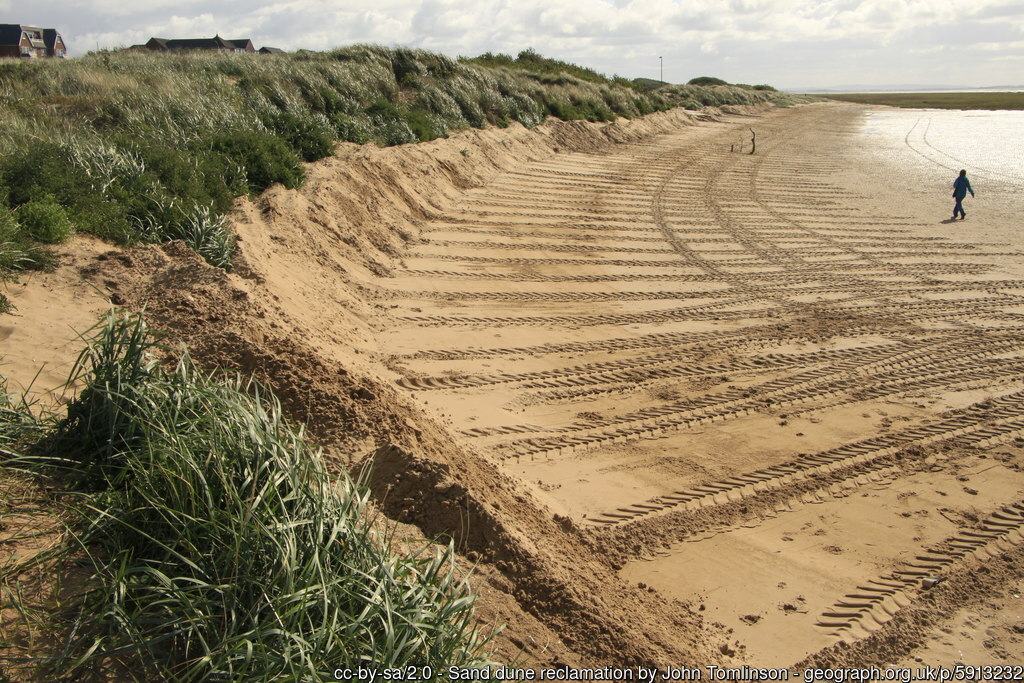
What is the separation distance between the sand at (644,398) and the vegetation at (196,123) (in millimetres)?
560

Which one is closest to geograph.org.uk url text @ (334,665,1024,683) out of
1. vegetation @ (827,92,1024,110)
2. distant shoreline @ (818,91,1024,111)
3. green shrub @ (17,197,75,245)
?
green shrub @ (17,197,75,245)

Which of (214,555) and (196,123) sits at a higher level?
(196,123)

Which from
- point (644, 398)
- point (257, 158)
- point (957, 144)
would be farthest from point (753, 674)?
point (957, 144)

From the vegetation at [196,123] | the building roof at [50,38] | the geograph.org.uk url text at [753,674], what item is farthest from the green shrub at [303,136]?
the building roof at [50,38]

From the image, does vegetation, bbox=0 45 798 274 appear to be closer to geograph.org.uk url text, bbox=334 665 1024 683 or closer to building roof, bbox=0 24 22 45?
geograph.org.uk url text, bbox=334 665 1024 683

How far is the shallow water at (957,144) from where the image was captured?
22.2m

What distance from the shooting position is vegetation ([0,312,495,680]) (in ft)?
9.09

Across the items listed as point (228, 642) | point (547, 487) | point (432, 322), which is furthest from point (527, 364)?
point (228, 642)

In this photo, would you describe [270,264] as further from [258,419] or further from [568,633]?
[568,633]

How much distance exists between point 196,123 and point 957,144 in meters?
30.5

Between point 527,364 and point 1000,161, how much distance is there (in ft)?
80.1

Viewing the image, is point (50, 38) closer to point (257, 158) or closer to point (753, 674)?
point (257, 158)

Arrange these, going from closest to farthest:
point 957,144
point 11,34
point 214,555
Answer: point 214,555, point 957,144, point 11,34

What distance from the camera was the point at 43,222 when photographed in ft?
20.9
